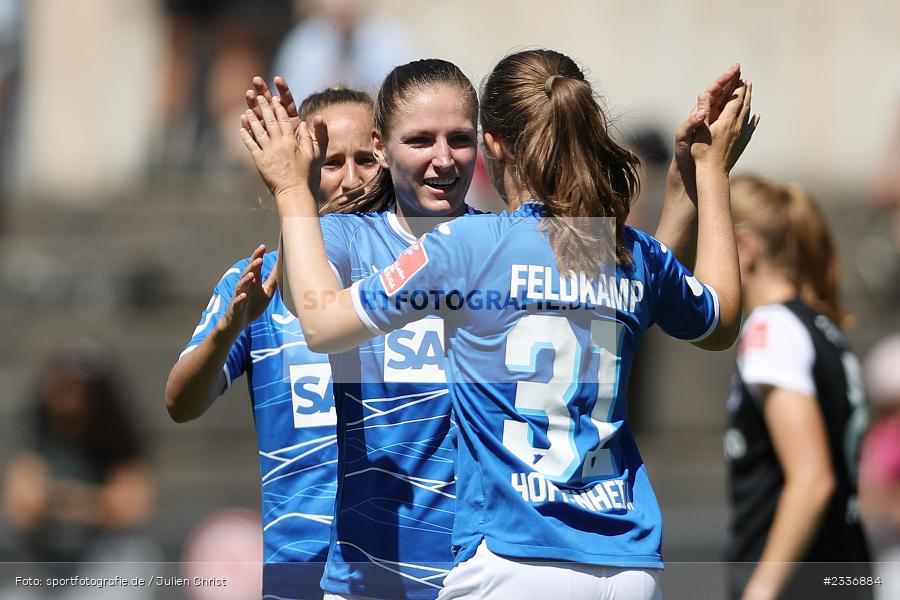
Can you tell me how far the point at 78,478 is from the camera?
6016 millimetres

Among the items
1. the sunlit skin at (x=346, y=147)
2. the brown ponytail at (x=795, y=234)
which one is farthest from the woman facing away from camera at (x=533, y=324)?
the brown ponytail at (x=795, y=234)

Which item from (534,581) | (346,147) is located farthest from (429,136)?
(534,581)

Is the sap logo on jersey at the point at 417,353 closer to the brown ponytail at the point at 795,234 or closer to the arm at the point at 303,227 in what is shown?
the arm at the point at 303,227

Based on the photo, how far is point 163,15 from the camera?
10391 mm

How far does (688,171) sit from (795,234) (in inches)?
50.5

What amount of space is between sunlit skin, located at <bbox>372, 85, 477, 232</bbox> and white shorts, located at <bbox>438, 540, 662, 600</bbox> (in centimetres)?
79

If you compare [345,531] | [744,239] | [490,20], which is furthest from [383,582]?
[490,20]

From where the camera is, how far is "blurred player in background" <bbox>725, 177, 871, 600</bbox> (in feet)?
12.9

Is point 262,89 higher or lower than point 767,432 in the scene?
higher

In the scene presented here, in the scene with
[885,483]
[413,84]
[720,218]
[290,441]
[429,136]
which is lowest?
[885,483]

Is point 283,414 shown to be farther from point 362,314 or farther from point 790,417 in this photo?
point 790,417

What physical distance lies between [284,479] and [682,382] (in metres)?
5.62

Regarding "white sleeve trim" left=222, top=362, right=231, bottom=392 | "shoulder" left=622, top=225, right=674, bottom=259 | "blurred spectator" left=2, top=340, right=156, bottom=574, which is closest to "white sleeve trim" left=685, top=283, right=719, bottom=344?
"shoulder" left=622, top=225, right=674, bottom=259

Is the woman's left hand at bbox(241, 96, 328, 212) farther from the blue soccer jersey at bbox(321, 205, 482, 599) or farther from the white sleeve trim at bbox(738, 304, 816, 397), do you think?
the white sleeve trim at bbox(738, 304, 816, 397)
